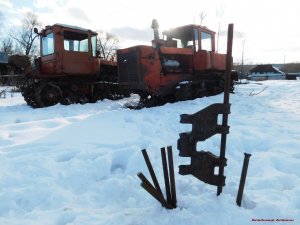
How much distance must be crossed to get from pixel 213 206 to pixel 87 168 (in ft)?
6.19

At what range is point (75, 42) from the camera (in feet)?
39.3

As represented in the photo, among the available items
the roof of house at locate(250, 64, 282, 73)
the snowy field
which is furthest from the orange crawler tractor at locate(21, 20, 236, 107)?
the roof of house at locate(250, 64, 282, 73)

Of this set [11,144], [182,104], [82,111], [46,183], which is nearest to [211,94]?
[182,104]

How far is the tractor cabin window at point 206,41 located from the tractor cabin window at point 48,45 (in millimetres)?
5389

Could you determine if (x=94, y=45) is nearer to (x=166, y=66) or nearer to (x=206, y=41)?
(x=166, y=66)

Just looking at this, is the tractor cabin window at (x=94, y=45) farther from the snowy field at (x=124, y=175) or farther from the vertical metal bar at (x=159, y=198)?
the vertical metal bar at (x=159, y=198)

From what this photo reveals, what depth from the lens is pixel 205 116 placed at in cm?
295

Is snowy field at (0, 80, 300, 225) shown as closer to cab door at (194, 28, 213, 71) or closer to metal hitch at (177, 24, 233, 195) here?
metal hitch at (177, 24, 233, 195)

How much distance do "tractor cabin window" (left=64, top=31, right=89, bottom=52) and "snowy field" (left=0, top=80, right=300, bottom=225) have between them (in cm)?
569

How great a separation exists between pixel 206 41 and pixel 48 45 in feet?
18.9

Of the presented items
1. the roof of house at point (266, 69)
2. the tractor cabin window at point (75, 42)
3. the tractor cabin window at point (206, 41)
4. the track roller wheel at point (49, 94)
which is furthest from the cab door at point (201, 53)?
the roof of house at point (266, 69)

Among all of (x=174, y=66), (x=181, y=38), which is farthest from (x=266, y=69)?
(x=174, y=66)

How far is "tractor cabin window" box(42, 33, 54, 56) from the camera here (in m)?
11.6

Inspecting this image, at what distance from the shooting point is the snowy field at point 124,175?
9.78ft
